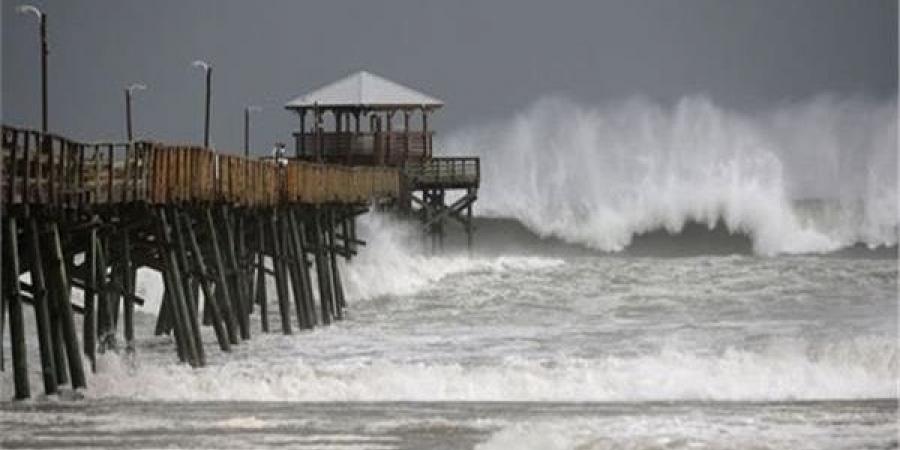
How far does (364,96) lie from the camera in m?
77.1

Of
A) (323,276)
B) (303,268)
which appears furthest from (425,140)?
(303,268)

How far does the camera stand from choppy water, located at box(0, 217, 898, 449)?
21688 mm

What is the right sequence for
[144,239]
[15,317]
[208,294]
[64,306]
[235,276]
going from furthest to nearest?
[235,276] < [208,294] < [144,239] < [64,306] < [15,317]

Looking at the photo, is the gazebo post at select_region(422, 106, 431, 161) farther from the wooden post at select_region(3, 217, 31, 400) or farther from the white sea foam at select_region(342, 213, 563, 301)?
the wooden post at select_region(3, 217, 31, 400)

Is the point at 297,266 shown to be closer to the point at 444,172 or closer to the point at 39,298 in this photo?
the point at 39,298

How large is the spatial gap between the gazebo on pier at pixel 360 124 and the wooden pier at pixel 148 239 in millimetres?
18077

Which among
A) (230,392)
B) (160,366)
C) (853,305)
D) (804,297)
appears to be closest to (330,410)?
(230,392)

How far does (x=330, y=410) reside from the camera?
957 inches

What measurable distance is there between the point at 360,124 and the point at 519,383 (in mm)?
51769

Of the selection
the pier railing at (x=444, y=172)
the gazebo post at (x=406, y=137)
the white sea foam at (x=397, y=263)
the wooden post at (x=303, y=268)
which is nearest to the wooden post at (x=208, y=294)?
the wooden post at (x=303, y=268)

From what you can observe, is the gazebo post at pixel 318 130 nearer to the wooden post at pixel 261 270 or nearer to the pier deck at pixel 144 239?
the pier deck at pixel 144 239

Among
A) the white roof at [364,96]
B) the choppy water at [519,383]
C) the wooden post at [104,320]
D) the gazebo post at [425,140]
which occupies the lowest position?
the choppy water at [519,383]

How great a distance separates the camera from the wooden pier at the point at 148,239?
26.6m

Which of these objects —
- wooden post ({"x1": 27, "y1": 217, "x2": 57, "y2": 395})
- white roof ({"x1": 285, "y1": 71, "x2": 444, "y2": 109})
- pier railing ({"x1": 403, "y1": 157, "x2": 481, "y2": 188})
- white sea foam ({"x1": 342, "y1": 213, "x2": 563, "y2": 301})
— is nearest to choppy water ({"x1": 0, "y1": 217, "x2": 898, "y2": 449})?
wooden post ({"x1": 27, "y1": 217, "x2": 57, "y2": 395})
